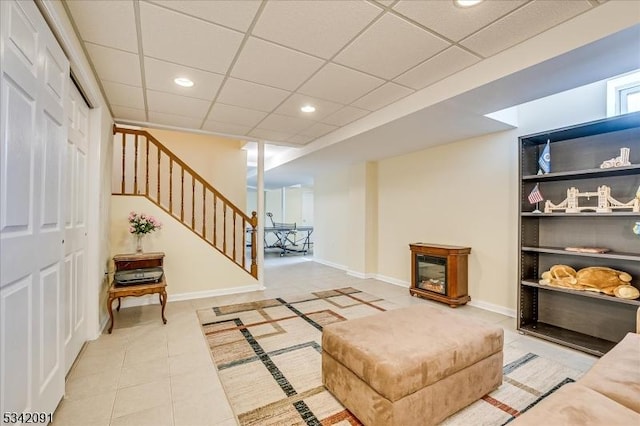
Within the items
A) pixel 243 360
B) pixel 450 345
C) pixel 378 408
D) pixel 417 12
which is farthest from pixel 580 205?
pixel 243 360

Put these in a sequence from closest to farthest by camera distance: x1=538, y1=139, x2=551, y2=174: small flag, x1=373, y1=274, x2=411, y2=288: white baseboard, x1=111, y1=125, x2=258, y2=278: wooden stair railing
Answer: x1=538, y1=139, x2=551, y2=174: small flag < x1=111, y1=125, x2=258, y2=278: wooden stair railing < x1=373, y1=274, x2=411, y2=288: white baseboard

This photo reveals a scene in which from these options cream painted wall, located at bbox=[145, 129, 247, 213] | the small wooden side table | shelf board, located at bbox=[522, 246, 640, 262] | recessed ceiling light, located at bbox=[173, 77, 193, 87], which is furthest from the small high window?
cream painted wall, located at bbox=[145, 129, 247, 213]

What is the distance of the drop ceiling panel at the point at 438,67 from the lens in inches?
88.9

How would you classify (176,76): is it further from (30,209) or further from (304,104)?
(30,209)

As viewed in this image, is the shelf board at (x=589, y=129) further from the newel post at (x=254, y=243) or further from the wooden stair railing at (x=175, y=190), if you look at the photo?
the wooden stair railing at (x=175, y=190)

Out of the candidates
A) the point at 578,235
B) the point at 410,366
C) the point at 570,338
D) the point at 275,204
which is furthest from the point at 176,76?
the point at 275,204

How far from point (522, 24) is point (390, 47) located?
33.6 inches

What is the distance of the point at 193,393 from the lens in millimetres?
1993

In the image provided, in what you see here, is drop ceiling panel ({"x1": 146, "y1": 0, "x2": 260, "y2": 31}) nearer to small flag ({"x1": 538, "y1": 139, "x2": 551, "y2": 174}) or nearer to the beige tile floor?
the beige tile floor

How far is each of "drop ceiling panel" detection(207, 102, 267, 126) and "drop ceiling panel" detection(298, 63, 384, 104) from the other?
912mm

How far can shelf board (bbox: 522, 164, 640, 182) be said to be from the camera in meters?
2.45

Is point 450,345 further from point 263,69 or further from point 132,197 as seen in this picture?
point 132,197

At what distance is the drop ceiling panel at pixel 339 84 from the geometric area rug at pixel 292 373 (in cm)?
250

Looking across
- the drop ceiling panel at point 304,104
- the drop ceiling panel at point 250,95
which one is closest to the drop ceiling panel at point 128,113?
the drop ceiling panel at point 250,95
